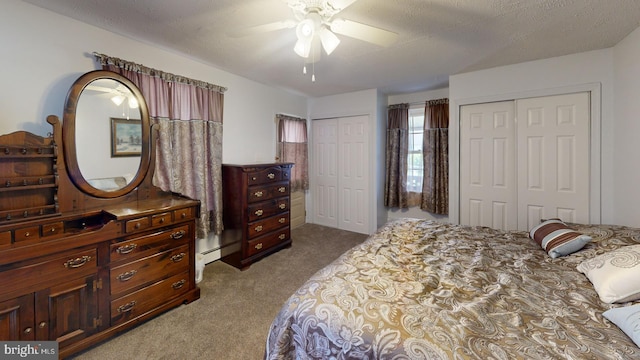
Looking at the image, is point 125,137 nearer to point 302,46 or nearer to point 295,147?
point 302,46

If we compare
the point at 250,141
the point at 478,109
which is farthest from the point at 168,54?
the point at 478,109

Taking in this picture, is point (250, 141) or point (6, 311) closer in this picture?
point (6, 311)

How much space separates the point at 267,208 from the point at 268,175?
0.43m

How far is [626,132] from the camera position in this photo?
7.52 feet

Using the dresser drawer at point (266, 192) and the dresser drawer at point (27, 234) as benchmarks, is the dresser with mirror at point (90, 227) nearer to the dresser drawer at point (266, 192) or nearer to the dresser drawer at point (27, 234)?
the dresser drawer at point (27, 234)

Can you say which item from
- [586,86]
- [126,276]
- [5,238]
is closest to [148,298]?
[126,276]

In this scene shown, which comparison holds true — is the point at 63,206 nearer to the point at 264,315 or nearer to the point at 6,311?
the point at 6,311

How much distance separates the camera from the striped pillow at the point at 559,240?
5.48 ft

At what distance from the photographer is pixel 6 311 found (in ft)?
4.54

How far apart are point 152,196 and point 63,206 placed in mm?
616

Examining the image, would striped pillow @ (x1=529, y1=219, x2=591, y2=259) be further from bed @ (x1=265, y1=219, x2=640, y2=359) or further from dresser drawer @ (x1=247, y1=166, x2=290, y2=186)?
dresser drawer @ (x1=247, y1=166, x2=290, y2=186)

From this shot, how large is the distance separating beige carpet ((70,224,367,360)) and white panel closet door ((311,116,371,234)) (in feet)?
4.22

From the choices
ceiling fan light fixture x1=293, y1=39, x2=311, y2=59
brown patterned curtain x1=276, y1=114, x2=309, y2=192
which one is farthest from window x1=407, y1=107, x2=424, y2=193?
ceiling fan light fixture x1=293, y1=39, x2=311, y2=59

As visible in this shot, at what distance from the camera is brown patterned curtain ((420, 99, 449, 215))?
12.4ft
